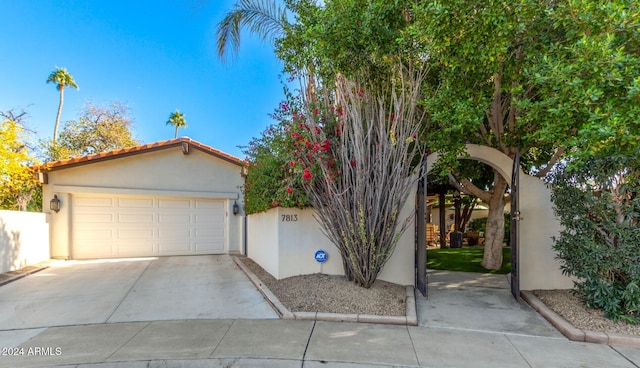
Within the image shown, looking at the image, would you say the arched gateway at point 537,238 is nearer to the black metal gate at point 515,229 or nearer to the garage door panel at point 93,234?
the black metal gate at point 515,229

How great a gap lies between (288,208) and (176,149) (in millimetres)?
6661

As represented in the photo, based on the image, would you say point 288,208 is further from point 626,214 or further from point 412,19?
point 626,214

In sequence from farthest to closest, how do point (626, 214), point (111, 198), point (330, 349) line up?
point (111, 198)
point (626, 214)
point (330, 349)

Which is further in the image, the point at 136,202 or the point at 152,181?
the point at 152,181

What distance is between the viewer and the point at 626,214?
449 centimetres

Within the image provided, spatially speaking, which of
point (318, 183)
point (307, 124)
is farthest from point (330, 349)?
point (307, 124)

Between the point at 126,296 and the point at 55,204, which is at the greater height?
the point at 55,204

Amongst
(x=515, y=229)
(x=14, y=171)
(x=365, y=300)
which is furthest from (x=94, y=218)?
(x=515, y=229)

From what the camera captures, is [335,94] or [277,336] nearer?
[277,336]

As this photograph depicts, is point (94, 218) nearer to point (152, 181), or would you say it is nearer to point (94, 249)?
point (94, 249)

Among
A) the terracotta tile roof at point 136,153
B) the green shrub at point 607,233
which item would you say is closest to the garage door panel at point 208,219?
the terracotta tile roof at point 136,153

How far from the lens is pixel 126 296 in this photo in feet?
19.4

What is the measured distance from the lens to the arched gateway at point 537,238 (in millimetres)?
6184

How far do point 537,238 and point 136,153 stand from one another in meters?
11.8
